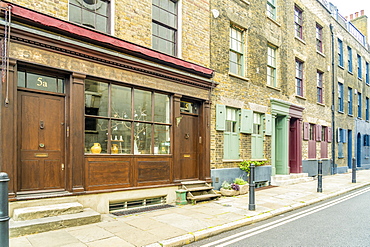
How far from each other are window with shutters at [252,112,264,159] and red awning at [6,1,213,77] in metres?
4.42

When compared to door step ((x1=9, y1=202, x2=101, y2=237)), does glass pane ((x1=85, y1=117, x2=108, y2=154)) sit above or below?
above

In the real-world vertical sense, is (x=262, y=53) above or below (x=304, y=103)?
above

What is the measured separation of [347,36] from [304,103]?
959 cm

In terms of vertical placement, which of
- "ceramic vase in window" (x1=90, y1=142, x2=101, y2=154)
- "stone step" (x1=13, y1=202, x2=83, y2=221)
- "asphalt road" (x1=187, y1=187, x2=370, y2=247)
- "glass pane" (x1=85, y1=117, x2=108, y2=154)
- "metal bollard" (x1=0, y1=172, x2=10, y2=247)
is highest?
"glass pane" (x1=85, y1=117, x2=108, y2=154)

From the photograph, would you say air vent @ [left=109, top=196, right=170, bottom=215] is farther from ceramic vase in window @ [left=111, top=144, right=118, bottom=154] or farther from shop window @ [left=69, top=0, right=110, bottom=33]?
shop window @ [left=69, top=0, right=110, bottom=33]

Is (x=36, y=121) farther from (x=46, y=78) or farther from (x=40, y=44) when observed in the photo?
(x=40, y=44)

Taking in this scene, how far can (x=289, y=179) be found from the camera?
46.8 ft

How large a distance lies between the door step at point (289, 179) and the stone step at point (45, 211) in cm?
955

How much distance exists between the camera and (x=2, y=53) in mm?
5945

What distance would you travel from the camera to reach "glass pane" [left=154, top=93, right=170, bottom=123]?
30.0 feet

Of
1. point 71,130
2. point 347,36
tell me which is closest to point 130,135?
point 71,130

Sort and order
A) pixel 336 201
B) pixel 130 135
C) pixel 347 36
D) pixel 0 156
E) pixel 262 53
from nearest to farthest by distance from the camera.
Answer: pixel 0 156 → pixel 130 135 → pixel 336 201 → pixel 262 53 → pixel 347 36

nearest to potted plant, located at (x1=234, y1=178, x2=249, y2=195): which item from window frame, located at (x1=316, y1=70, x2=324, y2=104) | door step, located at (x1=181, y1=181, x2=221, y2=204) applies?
door step, located at (x1=181, y1=181, x2=221, y2=204)

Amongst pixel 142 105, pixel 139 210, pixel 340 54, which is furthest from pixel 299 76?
pixel 139 210
